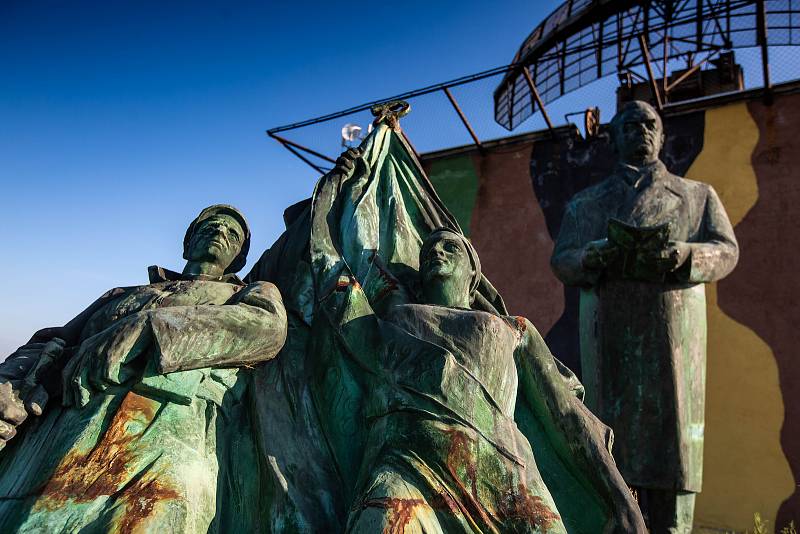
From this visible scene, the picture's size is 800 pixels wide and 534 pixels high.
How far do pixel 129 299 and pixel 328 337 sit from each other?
786mm

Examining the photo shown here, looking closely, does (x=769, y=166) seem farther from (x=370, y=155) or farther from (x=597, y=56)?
(x=370, y=155)

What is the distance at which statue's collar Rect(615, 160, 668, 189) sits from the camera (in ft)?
14.3

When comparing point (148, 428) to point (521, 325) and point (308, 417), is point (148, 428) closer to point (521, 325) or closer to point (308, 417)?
point (308, 417)

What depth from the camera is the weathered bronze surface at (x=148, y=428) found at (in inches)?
84.6

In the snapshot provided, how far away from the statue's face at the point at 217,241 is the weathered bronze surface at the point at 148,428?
15.8 inches

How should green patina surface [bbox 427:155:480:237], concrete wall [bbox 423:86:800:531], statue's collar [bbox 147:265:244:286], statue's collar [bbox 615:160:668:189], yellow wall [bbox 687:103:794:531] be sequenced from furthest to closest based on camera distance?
green patina surface [bbox 427:155:480:237]
concrete wall [bbox 423:86:800:531]
yellow wall [bbox 687:103:794:531]
statue's collar [bbox 615:160:668:189]
statue's collar [bbox 147:265:244:286]

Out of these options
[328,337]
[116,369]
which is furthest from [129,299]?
[328,337]

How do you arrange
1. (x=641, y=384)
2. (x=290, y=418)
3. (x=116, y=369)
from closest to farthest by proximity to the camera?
(x=116, y=369), (x=290, y=418), (x=641, y=384)

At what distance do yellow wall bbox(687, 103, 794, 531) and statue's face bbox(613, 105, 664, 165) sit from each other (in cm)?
466

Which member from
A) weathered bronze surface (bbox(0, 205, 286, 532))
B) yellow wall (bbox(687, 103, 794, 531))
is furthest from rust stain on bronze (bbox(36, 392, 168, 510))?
yellow wall (bbox(687, 103, 794, 531))

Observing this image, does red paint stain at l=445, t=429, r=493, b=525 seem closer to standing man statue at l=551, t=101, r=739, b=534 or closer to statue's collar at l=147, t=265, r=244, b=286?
statue's collar at l=147, t=265, r=244, b=286

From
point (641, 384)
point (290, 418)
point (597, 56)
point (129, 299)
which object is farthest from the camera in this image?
point (597, 56)

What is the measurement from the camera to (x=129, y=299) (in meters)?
2.86

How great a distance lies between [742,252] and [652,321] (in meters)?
5.43
